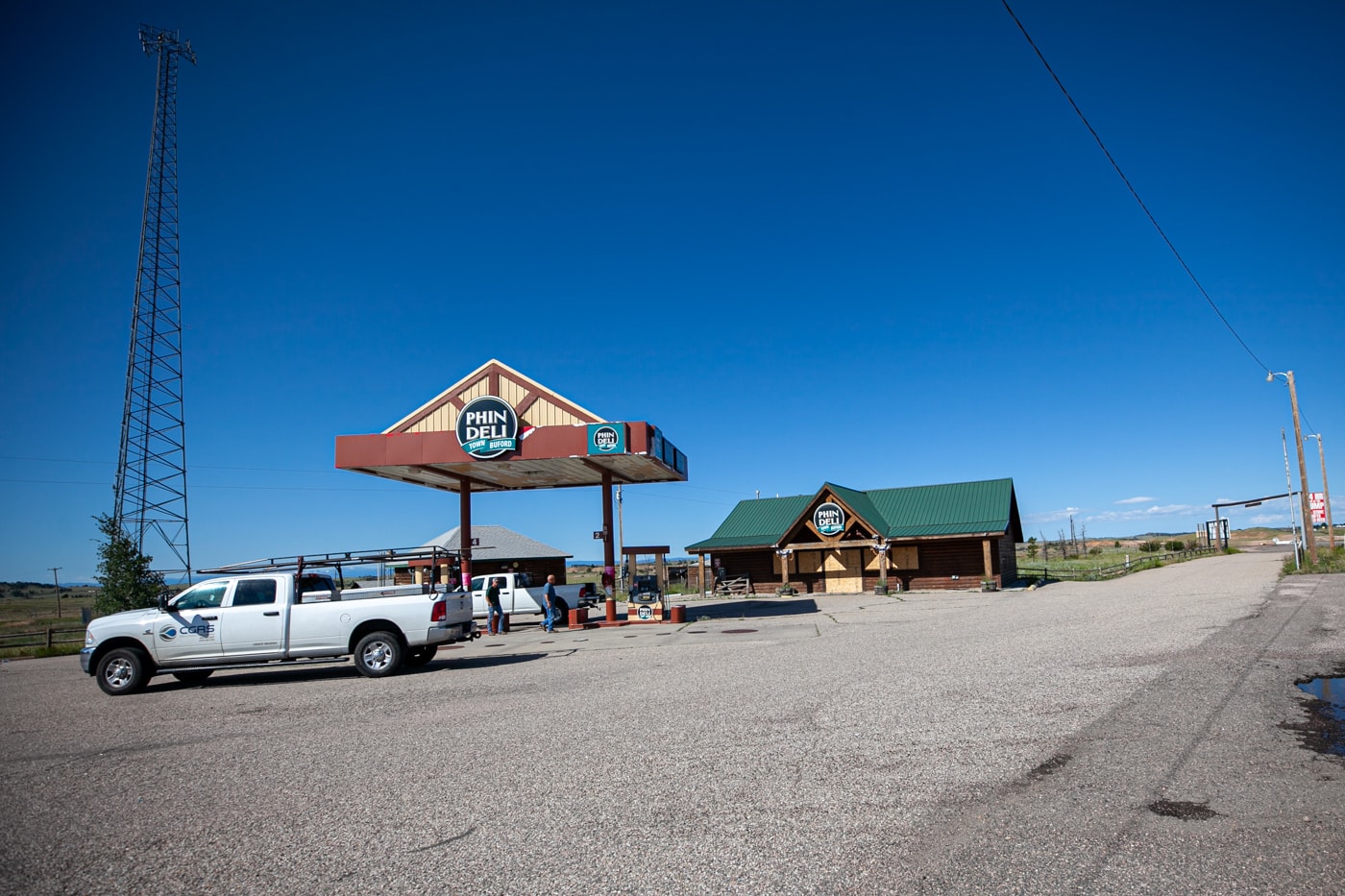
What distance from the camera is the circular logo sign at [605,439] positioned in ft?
74.6

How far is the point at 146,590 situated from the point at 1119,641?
32990mm

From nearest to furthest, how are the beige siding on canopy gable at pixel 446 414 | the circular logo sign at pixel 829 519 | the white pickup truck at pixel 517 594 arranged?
the beige siding on canopy gable at pixel 446 414 → the white pickup truck at pixel 517 594 → the circular logo sign at pixel 829 519

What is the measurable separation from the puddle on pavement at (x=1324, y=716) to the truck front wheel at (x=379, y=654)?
40.3 feet

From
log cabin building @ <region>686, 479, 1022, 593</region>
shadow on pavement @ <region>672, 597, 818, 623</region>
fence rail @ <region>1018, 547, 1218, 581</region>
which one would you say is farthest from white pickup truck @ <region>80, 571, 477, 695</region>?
fence rail @ <region>1018, 547, 1218, 581</region>

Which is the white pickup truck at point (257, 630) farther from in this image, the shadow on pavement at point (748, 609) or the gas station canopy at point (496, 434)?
the shadow on pavement at point (748, 609)

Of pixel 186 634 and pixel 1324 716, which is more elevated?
pixel 186 634

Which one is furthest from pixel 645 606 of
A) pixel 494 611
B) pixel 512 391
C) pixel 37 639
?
pixel 37 639

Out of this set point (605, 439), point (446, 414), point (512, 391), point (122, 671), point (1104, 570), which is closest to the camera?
point (122, 671)

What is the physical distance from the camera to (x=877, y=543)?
36812mm

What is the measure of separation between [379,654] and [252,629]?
2.10 metres

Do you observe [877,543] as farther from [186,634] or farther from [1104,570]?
[186,634]

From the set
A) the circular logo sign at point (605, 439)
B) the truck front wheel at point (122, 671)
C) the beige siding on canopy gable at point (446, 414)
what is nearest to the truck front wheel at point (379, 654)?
the truck front wheel at point (122, 671)

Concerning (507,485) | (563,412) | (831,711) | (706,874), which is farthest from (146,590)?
(706,874)

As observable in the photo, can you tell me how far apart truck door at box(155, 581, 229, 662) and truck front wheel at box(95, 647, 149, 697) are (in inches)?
12.3
